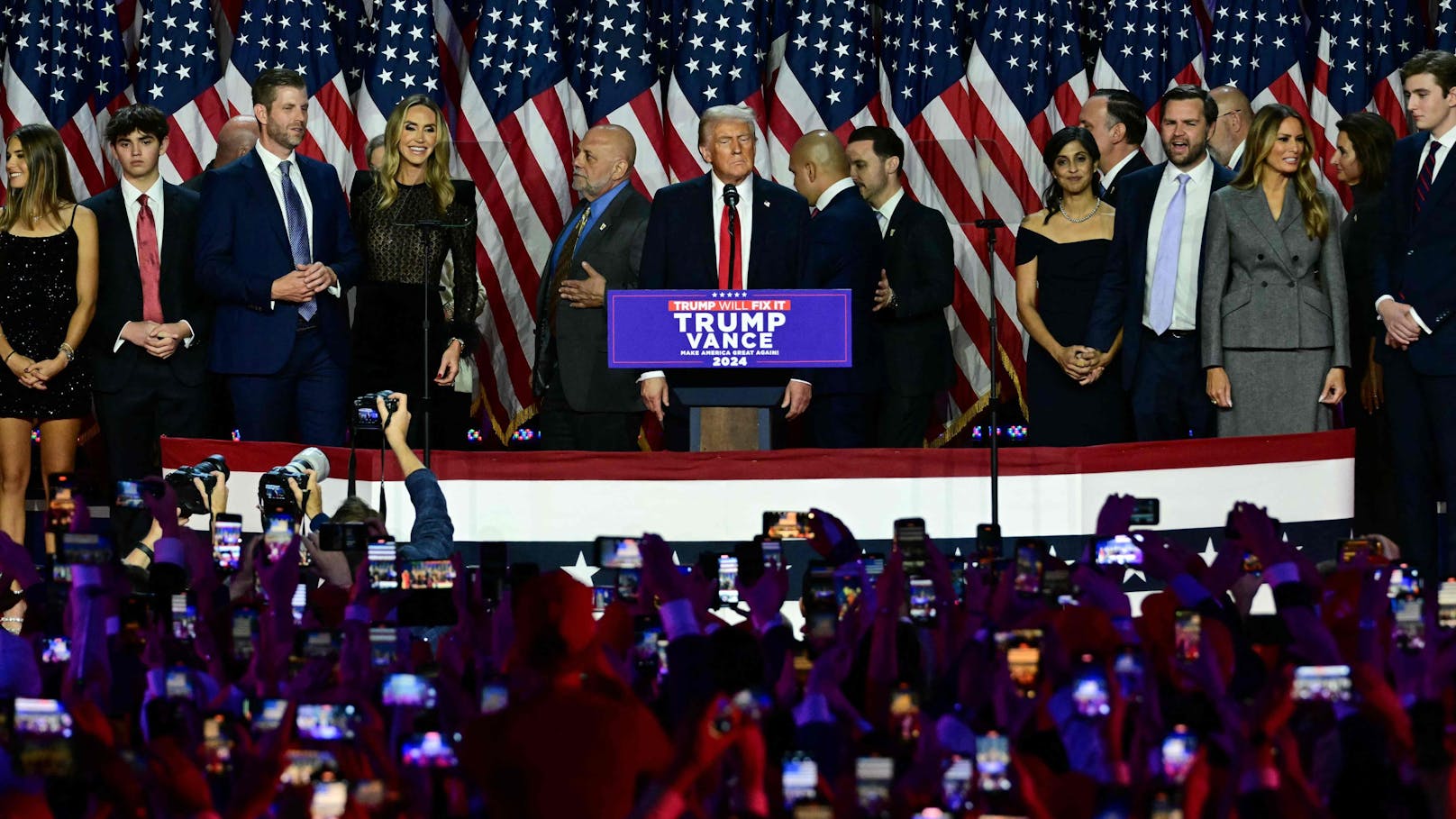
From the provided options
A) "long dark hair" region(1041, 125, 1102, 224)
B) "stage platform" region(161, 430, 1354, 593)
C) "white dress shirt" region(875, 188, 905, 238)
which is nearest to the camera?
"stage platform" region(161, 430, 1354, 593)

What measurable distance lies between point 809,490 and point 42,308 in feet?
8.90

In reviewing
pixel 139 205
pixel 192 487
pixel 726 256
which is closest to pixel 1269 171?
pixel 726 256

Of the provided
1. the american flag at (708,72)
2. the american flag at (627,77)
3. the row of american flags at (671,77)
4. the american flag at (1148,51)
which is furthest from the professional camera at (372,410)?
the american flag at (1148,51)

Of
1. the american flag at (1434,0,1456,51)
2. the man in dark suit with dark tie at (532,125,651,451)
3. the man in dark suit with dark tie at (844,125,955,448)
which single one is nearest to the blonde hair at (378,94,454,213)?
the man in dark suit with dark tie at (532,125,651,451)

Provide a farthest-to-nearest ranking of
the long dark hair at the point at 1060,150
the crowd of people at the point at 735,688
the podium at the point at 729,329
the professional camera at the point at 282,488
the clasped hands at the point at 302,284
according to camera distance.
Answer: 1. the long dark hair at the point at 1060,150
2. the clasped hands at the point at 302,284
3. the podium at the point at 729,329
4. the professional camera at the point at 282,488
5. the crowd of people at the point at 735,688

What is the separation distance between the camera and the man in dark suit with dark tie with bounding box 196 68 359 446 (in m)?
6.19

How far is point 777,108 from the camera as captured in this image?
857cm

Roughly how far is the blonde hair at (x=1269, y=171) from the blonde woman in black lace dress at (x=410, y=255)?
8.09ft

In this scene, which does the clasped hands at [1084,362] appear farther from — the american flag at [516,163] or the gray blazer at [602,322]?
the american flag at [516,163]

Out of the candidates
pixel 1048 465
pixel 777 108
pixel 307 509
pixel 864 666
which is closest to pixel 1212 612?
pixel 864 666

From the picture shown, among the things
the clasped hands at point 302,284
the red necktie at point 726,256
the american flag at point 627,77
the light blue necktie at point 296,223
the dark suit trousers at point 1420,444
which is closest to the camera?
the dark suit trousers at point 1420,444

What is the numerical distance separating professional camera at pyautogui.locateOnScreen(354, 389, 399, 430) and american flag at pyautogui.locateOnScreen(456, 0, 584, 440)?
3.87 m

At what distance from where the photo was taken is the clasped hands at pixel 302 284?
6145mm

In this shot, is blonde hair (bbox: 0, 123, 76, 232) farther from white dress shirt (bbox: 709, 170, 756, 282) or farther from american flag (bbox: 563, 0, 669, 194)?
american flag (bbox: 563, 0, 669, 194)
